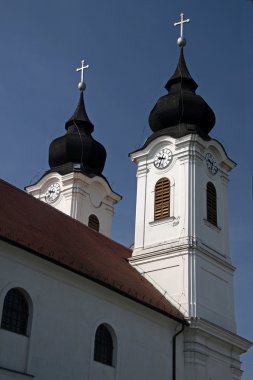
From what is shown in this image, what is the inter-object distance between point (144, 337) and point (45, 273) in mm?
4863

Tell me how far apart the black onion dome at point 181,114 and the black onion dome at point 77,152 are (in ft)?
16.0

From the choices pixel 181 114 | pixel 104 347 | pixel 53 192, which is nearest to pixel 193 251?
pixel 181 114

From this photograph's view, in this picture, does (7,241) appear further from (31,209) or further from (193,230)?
(193,230)

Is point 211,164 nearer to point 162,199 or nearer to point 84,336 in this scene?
point 162,199

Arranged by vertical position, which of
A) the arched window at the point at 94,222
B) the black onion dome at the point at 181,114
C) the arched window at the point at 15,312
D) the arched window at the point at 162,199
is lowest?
the arched window at the point at 15,312

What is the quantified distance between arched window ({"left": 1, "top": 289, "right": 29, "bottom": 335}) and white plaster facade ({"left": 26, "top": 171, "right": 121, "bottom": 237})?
1332 centimetres

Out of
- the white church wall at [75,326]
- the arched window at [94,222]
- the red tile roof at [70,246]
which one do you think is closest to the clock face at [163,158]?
the red tile roof at [70,246]

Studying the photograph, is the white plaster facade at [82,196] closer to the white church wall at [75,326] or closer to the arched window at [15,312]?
the white church wall at [75,326]

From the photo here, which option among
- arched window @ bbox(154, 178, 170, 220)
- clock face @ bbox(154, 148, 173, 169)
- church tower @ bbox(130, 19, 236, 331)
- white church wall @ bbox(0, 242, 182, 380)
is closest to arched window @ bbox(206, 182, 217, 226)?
church tower @ bbox(130, 19, 236, 331)

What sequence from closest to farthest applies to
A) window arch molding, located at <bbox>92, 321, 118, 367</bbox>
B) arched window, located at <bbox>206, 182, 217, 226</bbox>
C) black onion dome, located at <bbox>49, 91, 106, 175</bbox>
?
window arch molding, located at <bbox>92, 321, 118, 367</bbox>
arched window, located at <bbox>206, 182, 217, 226</bbox>
black onion dome, located at <bbox>49, 91, 106, 175</bbox>

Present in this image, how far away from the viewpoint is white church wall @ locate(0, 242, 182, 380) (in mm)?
17844

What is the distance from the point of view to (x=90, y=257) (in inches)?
901

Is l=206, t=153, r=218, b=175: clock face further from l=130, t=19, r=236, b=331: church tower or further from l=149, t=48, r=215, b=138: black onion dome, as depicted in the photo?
l=149, t=48, r=215, b=138: black onion dome

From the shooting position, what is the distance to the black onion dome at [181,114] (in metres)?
28.3
